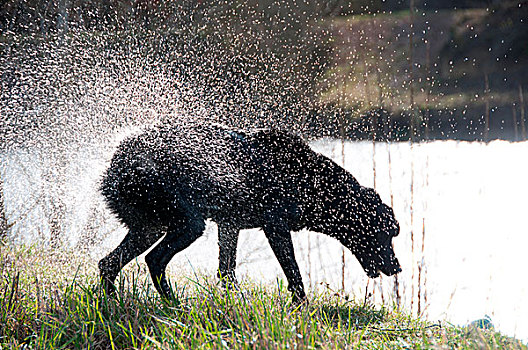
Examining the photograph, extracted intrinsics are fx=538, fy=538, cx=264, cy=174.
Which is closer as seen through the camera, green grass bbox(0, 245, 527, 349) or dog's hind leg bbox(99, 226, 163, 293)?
green grass bbox(0, 245, 527, 349)

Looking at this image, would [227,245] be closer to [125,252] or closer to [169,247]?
[169,247]

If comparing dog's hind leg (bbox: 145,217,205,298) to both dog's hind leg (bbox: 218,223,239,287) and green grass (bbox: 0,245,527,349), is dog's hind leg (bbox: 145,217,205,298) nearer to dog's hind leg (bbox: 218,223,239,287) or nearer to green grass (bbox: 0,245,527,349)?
green grass (bbox: 0,245,527,349)

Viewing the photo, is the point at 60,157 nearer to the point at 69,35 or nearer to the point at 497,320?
the point at 69,35

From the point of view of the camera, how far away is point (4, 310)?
11.5ft

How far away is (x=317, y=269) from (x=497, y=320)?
70.4 inches

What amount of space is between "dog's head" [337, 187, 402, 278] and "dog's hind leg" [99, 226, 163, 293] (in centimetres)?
149

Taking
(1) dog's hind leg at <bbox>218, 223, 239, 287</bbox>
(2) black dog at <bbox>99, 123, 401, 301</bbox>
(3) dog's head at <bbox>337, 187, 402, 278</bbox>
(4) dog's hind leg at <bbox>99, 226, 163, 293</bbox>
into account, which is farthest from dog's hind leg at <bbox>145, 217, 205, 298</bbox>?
(3) dog's head at <bbox>337, 187, 402, 278</bbox>

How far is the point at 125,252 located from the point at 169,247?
1.24 feet

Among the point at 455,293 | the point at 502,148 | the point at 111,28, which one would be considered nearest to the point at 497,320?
the point at 455,293

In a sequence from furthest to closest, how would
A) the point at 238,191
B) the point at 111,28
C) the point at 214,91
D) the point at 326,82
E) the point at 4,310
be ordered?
1. the point at 326,82
2. the point at 214,91
3. the point at 111,28
4. the point at 238,191
5. the point at 4,310

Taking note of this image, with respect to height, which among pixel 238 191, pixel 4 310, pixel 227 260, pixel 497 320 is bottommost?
pixel 497 320

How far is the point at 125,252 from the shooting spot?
390 centimetres

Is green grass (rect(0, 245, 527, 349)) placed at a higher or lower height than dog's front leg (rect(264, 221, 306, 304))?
lower

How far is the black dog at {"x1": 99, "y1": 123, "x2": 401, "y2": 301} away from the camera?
386cm
